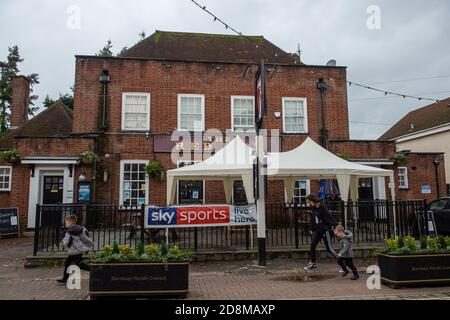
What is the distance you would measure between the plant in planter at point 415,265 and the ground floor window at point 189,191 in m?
10.4

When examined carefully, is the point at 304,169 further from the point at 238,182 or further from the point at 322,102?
the point at 322,102

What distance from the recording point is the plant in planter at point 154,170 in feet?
52.6

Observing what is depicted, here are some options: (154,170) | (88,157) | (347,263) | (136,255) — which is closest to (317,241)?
(347,263)

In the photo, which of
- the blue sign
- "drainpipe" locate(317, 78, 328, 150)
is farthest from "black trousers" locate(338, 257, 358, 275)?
"drainpipe" locate(317, 78, 328, 150)

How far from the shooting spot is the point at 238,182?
17125 millimetres

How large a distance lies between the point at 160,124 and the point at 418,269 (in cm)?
1245

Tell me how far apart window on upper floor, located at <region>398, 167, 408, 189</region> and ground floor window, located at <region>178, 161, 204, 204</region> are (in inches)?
396

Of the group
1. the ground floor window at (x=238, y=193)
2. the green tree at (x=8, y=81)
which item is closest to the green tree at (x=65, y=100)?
the green tree at (x=8, y=81)

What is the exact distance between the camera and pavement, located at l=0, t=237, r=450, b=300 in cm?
661

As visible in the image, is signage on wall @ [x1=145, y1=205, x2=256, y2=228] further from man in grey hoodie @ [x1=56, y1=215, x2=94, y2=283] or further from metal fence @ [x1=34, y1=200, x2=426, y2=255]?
man in grey hoodie @ [x1=56, y1=215, x2=94, y2=283]

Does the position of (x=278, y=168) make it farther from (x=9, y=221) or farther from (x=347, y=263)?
(x=9, y=221)

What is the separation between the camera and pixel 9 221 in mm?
14914
